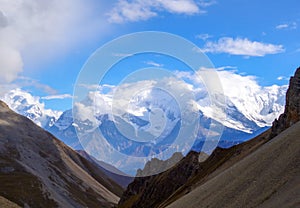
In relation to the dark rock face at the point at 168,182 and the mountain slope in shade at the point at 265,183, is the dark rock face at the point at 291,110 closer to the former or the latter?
the mountain slope in shade at the point at 265,183

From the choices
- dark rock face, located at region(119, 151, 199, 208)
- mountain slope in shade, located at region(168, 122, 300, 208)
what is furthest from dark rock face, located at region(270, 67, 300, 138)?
dark rock face, located at region(119, 151, 199, 208)

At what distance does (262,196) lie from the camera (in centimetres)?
4325

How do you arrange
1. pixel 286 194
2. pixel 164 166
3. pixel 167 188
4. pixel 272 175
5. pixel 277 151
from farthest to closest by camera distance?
pixel 164 166 → pixel 167 188 → pixel 277 151 → pixel 272 175 → pixel 286 194

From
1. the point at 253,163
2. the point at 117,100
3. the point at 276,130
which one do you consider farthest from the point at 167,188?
the point at 253,163

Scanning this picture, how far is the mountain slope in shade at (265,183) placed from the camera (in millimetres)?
40844

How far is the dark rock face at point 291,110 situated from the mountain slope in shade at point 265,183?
1425 inches

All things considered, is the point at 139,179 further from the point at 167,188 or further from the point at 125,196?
the point at 167,188

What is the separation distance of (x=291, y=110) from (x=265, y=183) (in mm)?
55813

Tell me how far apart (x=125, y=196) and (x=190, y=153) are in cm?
5206

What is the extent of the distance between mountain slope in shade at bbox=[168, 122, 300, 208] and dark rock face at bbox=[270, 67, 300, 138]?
36.2 meters

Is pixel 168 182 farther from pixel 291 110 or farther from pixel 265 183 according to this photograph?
pixel 265 183

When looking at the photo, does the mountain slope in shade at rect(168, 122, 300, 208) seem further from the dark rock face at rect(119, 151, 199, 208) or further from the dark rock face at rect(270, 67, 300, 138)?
the dark rock face at rect(119, 151, 199, 208)

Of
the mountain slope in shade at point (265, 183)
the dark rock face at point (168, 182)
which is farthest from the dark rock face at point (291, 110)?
the dark rock face at point (168, 182)

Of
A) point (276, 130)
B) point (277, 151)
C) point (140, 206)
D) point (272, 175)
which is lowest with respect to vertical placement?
point (140, 206)
